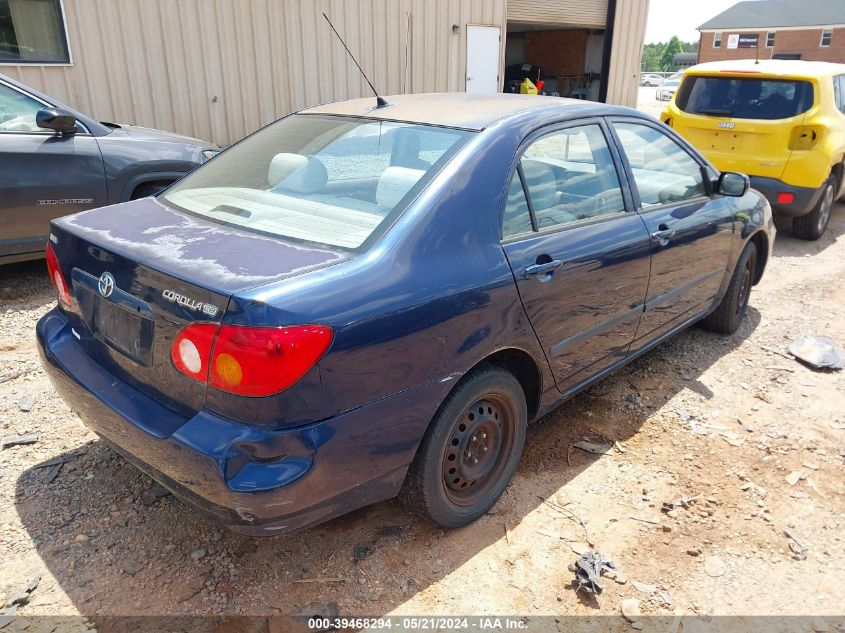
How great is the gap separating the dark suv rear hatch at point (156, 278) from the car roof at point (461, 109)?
976mm

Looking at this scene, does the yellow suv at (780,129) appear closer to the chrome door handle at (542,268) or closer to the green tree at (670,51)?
the chrome door handle at (542,268)

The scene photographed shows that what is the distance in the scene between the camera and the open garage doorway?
20047 mm

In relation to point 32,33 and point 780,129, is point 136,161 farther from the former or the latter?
point 780,129

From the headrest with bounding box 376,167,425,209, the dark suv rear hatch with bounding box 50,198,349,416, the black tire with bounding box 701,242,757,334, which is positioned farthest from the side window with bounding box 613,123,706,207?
the dark suv rear hatch with bounding box 50,198,349,416

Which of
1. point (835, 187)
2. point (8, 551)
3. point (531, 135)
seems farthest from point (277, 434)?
point (835, 187)

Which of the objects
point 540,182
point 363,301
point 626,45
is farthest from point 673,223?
point 626,45

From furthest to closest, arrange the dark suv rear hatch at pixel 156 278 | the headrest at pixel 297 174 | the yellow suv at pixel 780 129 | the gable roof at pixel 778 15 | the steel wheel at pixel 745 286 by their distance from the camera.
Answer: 1. the gable roof at pixel 778 15
2. the yellow suv at pixel 780 129
3. the steel wheel at pixel 745 286
4. the headrest at pixel 297 174
5. the dark suv rear hatch at pixel 156 278

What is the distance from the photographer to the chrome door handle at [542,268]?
263cm

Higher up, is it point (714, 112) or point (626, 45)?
point (626, 45)

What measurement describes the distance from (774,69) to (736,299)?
3.79 m

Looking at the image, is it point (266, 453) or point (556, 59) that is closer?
point (266, 453)

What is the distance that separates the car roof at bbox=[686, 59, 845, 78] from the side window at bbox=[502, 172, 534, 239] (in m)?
5.64

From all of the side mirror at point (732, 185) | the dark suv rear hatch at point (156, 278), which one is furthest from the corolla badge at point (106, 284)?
the side mirror at point (732, 185)

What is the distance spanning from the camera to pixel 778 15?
173 feet
